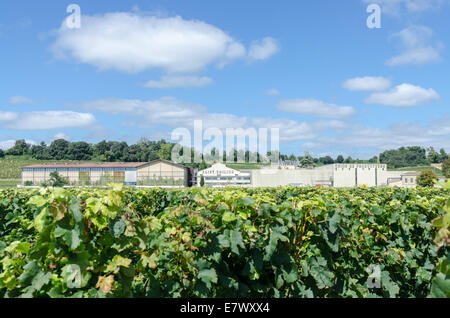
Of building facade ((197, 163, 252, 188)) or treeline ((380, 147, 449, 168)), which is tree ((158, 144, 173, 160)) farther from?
treeline ((380, 147, 449, 168))

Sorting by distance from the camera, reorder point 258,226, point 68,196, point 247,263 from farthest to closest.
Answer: point 258,226 → point 247,263 → point 68,196

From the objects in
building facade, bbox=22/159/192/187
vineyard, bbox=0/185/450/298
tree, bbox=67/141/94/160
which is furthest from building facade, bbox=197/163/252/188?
vineyard, bbox=0/185/450/298

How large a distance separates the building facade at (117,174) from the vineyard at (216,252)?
224 feet

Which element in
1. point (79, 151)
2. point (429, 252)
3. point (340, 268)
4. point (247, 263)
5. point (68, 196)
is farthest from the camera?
point (79, 151)

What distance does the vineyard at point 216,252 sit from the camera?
106 inches

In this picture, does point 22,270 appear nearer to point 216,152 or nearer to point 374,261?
point 374,261

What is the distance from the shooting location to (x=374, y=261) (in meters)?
4.66

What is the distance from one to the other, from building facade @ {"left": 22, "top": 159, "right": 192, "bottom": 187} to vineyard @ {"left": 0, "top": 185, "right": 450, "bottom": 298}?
224 ft

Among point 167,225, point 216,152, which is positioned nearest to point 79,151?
point 216,152

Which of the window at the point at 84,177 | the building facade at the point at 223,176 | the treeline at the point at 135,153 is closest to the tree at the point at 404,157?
the treeline at the point at 135,153

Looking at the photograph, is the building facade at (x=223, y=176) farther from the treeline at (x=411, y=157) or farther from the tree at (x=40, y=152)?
the treeline at (x=411, y=157)

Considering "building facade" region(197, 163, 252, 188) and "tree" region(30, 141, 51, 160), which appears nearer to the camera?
"building facade" region(197, 163, 252, 188)

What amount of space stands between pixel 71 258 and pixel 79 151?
151 m

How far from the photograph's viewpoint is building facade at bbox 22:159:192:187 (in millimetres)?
72625
